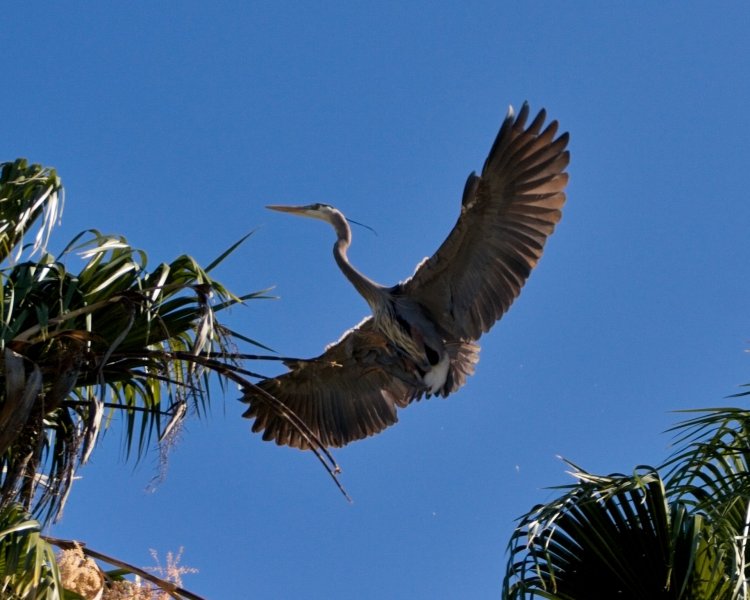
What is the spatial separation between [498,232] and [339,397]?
2.04 metres

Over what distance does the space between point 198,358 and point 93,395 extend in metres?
0.60

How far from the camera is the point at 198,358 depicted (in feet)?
19.5

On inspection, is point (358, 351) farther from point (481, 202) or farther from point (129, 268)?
point (129, 268)

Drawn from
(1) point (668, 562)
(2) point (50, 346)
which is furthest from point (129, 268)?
(1) point (668, 562)

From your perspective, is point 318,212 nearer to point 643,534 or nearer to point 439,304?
point 439,304

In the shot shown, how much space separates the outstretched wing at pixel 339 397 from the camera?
29.9 ft

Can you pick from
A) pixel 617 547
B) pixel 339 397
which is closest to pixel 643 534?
pixel 617 547

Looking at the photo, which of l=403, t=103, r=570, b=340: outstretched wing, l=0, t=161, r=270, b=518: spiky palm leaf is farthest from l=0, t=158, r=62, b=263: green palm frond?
l=403, t=103, r=570, b=340: outstretched wing

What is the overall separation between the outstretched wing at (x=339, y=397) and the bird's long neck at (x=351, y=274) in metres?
0.30

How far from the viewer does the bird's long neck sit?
8.77 m

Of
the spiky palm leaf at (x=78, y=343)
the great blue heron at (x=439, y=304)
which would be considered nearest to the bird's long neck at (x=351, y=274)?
the great blue heron at (x=439, y=304)

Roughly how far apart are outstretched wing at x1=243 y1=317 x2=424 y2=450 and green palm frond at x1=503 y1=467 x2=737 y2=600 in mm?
3848

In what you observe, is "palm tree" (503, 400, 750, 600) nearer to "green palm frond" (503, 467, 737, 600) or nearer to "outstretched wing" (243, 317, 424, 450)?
"green palm frond" (503, 467, 737, 600)

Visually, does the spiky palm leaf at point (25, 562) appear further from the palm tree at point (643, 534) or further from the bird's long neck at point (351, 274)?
the bird's long neck at point (351, 274)
